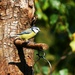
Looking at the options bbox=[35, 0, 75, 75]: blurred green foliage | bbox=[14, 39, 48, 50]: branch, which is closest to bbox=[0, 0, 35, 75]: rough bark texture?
bbox=[14, 39, 48, 50]: branch

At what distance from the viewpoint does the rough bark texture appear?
2938 mm

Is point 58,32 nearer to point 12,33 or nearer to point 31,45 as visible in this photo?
point 12,33

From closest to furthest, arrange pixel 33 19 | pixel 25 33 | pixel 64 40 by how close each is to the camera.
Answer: pixel 25 33, pixel 33 19, pixel 64 40

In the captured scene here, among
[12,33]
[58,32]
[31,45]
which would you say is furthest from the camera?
[58,32]

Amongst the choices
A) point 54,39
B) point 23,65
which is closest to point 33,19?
point 23,65

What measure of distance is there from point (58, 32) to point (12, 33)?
2856 millimetres

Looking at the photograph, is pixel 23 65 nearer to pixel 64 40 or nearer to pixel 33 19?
pixel 33 19

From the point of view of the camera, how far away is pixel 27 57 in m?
3.04

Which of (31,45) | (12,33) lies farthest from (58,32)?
(31,45)

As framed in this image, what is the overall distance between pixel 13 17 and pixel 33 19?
6.6 inches

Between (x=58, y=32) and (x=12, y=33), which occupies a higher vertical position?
(x=12, y=33)

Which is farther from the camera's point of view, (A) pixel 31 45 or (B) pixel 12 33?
(B) pixel 12 33

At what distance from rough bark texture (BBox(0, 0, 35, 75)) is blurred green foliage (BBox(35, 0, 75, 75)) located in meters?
0.81

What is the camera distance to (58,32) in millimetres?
5781
